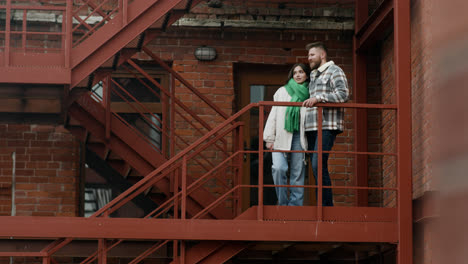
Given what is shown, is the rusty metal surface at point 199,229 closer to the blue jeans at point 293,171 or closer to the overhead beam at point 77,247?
the blue jeans at point 293,171

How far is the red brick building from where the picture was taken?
272 inches

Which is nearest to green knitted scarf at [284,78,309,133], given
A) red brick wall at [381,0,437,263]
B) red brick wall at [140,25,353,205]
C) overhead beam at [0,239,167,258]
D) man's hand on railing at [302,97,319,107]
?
man's hand on railing at [302,97,319,107]

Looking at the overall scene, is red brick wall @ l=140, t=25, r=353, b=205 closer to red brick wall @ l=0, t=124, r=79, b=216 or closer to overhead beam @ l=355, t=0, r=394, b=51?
overhead beam @ l=355, t=0, r=394, b=51

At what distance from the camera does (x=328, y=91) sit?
22.9ft

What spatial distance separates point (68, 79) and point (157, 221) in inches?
65.5

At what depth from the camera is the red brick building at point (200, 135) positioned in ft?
22.6

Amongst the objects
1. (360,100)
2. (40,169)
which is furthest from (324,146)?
(40,169)

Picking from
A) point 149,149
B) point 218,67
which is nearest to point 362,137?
point 218,67

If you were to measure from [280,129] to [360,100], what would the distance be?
2733 mm

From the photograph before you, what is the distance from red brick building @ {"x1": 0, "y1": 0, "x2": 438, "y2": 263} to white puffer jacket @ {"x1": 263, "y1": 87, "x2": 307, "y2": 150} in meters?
0.33

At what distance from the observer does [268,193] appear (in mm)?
9859

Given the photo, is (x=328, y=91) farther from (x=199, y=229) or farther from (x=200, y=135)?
(x=200, y=135)

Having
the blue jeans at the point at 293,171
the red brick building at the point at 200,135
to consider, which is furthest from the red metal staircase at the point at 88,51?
the blue jeans at the point at 293,171

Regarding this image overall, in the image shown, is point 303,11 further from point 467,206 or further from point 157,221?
point 467,206
